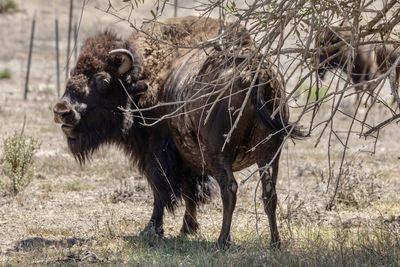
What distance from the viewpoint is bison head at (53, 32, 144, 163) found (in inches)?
372

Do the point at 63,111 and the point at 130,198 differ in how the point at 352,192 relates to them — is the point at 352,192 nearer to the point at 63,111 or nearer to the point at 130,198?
the point at 130,198

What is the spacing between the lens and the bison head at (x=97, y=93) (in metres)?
9.44

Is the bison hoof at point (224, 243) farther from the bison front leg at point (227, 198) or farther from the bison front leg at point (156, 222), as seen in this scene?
the bison front leg at point (156, 222)

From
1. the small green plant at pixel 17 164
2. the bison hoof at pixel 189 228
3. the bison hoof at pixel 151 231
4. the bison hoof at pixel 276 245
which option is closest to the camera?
the bison hoof at pixel 276 245

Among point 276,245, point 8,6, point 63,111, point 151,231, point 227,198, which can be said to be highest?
point 63,111

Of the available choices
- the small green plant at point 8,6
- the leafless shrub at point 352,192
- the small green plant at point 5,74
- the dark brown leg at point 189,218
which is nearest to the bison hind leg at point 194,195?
the dark brown leg at point 189,218

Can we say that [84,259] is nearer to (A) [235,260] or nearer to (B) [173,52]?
(A) [235,260]

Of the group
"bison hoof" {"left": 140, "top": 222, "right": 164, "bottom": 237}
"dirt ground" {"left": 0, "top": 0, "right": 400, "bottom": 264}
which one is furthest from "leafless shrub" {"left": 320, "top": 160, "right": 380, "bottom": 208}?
"bison hoof" {"left": 140, "top": 222, "right": 164, "bottom": 237}

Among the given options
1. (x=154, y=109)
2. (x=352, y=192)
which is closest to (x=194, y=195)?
(x=154, y=109)

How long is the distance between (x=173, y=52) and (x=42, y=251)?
217 cm

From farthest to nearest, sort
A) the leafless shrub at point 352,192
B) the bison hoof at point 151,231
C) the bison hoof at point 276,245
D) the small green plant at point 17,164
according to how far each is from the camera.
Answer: the small green plant at point 17,164
the leafless shrub at point 352,192
the bison hoof at point 151,231
the bison hoof at point 276,245

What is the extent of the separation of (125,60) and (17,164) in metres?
2.47

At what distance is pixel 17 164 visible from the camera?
1127 cm

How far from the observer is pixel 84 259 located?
792 cm
